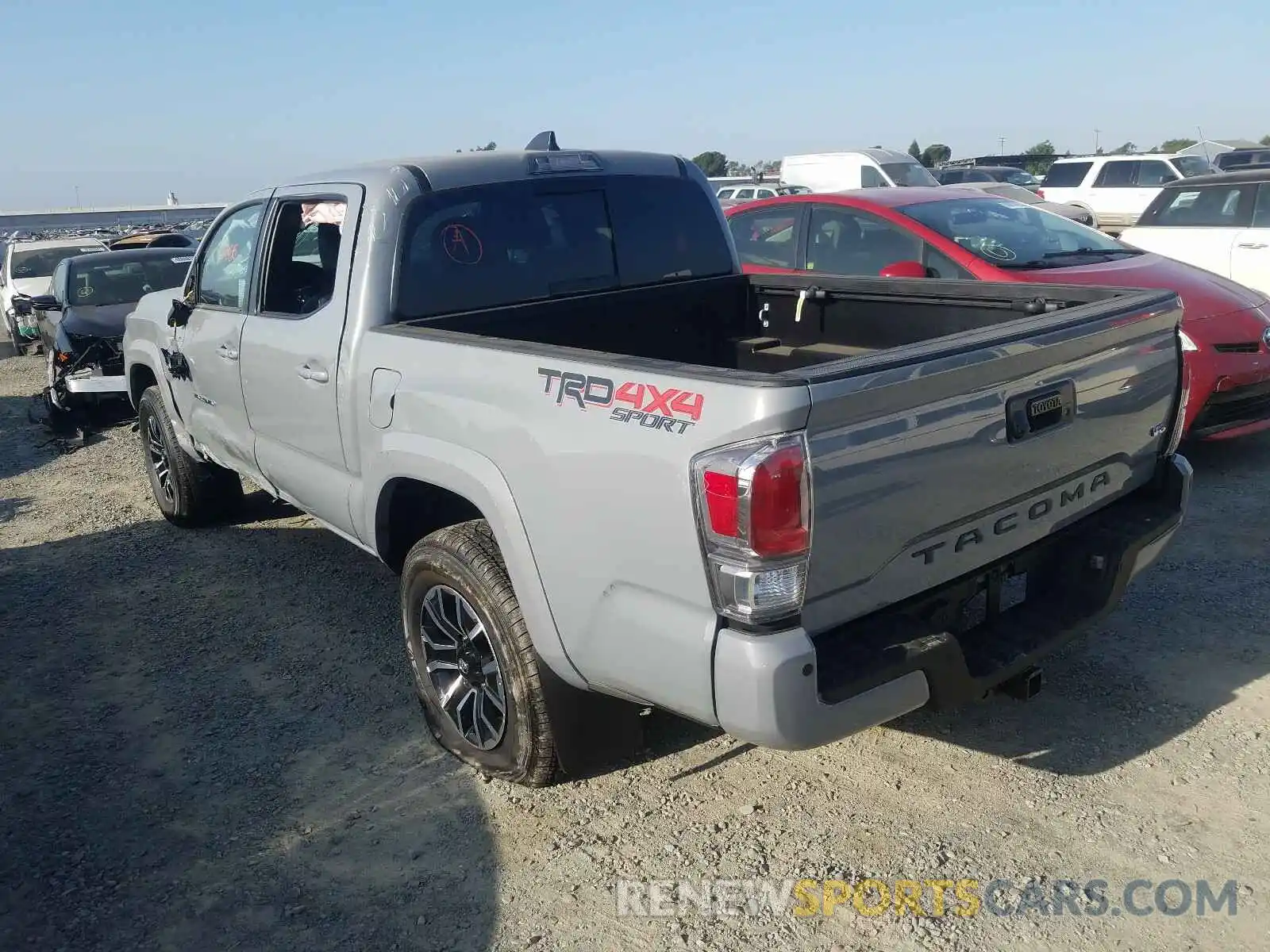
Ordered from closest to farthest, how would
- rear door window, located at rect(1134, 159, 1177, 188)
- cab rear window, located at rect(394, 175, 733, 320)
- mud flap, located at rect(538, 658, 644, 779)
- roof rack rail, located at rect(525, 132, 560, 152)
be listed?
mud flap, located at rect(538, 658, 644, 779)
cab rear window, located at rect(394, 175, 733, 320)
roof rack rail, located at rect(525, 132, 560, 152)
rear door window, located at rect(1134, 159, 1177, 188)

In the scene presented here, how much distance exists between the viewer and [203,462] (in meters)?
6.04

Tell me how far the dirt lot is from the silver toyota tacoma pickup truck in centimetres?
36

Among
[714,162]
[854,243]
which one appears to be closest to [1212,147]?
[854,243]

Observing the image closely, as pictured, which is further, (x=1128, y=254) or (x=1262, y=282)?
(x=1262, y=282)

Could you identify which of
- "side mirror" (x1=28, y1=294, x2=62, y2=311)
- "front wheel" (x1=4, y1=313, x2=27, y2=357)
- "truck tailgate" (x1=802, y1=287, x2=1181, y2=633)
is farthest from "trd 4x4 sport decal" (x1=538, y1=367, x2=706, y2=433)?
"front wheel" (x1=4, y1=313, x2=27, y2=357)

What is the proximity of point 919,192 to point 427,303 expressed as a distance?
4.62 meters

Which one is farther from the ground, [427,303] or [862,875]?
[427,303]

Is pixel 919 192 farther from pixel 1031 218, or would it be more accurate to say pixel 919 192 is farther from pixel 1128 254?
pixel 1128 254

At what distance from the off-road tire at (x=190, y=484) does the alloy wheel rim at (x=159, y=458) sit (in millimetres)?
13

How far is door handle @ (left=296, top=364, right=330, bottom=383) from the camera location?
397 cm

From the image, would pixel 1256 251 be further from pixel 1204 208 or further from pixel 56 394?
pixel 56 394

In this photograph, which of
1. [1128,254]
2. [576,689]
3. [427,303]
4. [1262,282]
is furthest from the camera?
[1262,282]

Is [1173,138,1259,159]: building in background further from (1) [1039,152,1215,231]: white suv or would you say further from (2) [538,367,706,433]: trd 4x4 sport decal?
(2) [538,367,706,433]: trd 4x4 sport decal

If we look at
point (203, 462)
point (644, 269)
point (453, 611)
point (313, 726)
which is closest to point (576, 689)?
point (453, 611)
